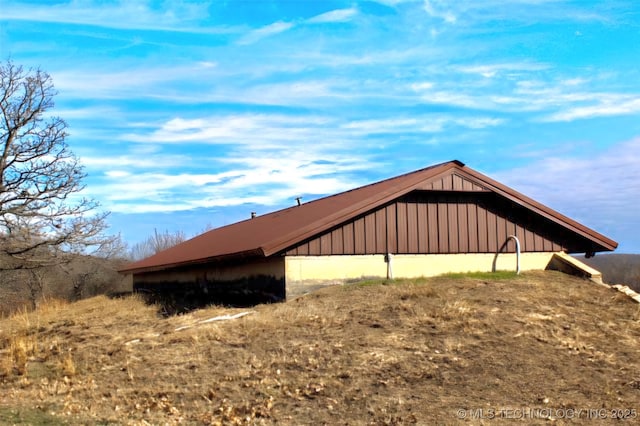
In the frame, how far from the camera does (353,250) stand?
15.8 meters

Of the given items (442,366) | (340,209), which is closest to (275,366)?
(442,366)

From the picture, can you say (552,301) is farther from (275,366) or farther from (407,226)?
(275,366)

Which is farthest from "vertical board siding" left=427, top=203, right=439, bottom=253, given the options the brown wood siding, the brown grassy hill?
the brown grassy hill

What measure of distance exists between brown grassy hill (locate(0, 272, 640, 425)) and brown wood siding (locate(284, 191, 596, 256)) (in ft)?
5.22

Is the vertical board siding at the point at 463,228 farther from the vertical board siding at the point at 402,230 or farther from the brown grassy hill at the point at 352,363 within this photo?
the brown grassy hill at the point at 352,363

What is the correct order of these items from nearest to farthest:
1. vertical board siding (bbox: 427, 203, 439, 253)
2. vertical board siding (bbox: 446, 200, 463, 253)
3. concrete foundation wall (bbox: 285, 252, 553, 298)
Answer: concrete foundation wall (bbox: 285, 252, 553, 298) < vertical board siding (bbox: 427, 203, 439, 253) < vertical board siding (bbox: 446, 200, 463, 253)

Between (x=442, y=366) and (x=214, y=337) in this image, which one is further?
(x=214, y=337)

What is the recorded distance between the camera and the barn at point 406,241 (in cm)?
1515

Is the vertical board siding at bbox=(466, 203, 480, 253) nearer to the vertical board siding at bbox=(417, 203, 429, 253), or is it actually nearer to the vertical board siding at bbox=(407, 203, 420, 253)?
the vertical board siding at bbox=(417, 203, 429, 253)

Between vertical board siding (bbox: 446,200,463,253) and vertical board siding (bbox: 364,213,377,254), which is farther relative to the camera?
vertical board siding (bbox: 446,200,463,253)

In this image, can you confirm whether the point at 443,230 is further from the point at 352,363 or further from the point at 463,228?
the point at 352,363

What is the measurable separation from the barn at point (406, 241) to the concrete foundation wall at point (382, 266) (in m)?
0.02

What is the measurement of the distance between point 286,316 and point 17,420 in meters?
5.60

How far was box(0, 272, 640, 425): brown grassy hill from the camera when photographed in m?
8.30
